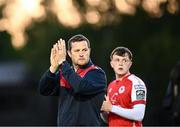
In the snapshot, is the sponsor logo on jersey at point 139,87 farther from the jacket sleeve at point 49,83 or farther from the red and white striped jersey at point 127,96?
the jacket sleeve at point 49,83

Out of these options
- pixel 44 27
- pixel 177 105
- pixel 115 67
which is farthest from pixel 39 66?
pixel 115 67

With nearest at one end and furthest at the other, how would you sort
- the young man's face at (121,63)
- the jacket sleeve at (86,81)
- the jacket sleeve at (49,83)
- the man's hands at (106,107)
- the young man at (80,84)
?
the jacket sleeve at (86,81) → the young man at (80,84) → the jacket sleeve at (49,83) → the man's hands at (106,107) → the young man's face at (121,63)

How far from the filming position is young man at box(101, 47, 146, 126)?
8961mm

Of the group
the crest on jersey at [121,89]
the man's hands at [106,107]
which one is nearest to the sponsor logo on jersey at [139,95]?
the crest on jersey at [121,89]

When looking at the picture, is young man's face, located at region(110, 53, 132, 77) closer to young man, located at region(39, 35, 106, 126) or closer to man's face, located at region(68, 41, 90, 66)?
young man, located at region(39, 35, 106, 126)

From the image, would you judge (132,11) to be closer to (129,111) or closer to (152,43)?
(152,43)

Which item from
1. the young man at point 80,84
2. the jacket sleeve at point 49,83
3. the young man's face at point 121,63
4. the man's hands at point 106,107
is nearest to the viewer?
the young man at point 80,84

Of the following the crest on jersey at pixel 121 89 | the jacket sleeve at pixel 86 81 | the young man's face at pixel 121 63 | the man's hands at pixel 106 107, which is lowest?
the man's hands at pixel 106 107

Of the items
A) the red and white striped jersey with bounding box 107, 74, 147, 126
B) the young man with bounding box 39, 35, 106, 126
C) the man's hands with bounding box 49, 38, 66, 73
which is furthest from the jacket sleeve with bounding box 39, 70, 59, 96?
the red and white striped jersey with bounding box 107, 74, 147, 126

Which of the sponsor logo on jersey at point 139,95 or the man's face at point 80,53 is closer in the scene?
the man's face at point 80,53

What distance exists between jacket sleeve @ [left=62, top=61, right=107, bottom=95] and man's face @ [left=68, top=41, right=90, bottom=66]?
0.14m

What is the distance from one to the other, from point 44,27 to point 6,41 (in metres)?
27.8

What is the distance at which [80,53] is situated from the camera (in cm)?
→ 855

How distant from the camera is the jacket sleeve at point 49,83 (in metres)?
8.65
